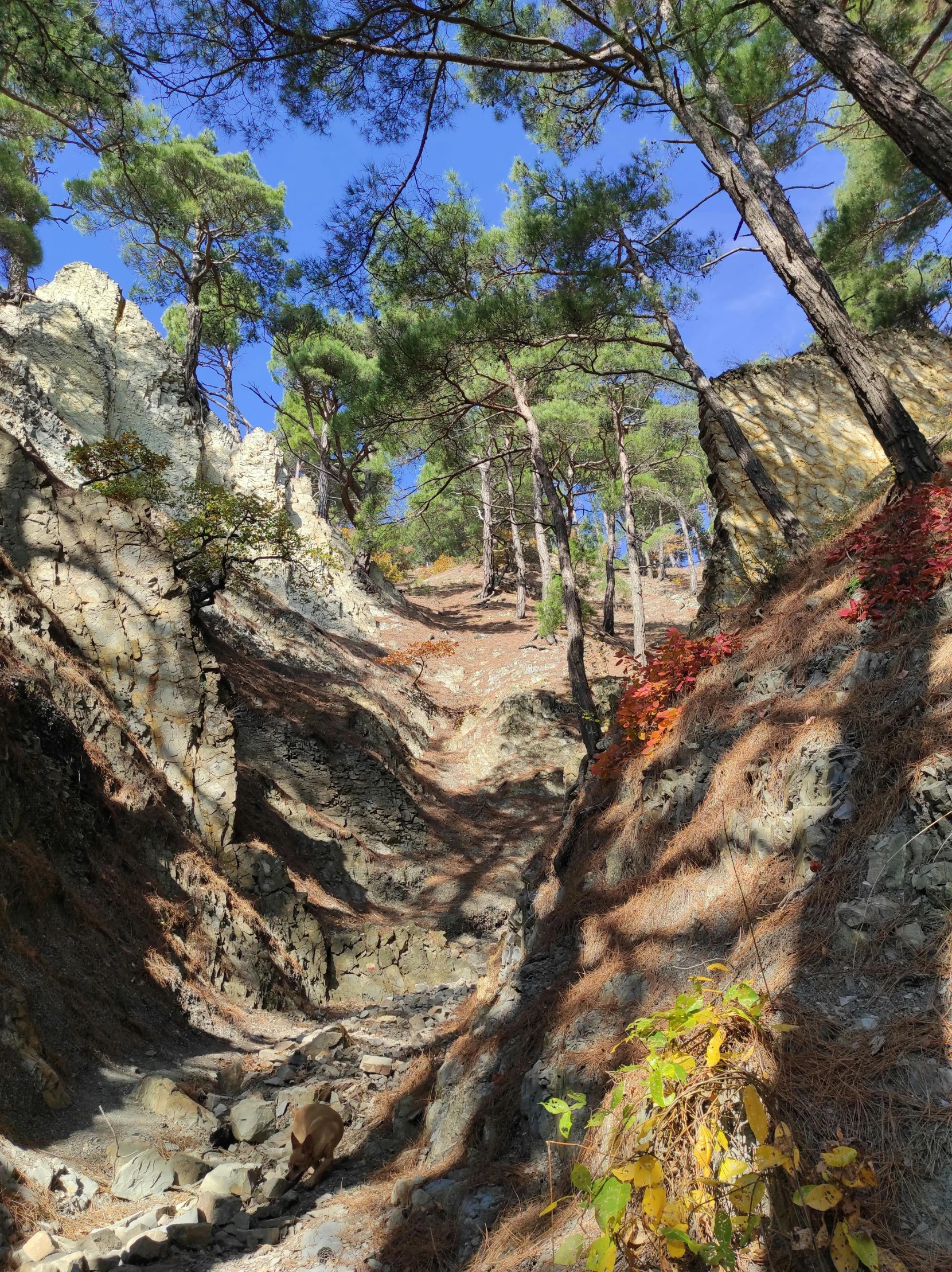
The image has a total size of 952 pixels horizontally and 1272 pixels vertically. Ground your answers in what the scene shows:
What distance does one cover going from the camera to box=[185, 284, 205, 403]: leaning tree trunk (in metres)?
18.2

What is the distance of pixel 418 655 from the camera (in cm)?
1981

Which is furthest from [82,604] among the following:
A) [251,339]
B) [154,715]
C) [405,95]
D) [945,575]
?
[251,339]

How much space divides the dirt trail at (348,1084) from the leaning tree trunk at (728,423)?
557 centimetres

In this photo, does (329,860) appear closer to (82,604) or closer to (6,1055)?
(82,604)

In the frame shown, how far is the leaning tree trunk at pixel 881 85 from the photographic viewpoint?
4.15m

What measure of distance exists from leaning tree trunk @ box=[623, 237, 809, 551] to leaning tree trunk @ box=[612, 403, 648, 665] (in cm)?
842

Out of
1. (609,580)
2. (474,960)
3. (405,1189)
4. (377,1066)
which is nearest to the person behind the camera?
(405,1189)

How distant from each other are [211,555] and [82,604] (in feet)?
7.79

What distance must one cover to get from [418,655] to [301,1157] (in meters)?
15.4

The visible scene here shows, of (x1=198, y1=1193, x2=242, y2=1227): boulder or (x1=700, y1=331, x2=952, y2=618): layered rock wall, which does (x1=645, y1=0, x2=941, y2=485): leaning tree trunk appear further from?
(x1=198, y1=1193, x2=242, y2=1227): boulder

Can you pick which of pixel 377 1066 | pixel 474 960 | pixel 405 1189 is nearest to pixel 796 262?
pixel 405 1189

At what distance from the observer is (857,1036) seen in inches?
96.3

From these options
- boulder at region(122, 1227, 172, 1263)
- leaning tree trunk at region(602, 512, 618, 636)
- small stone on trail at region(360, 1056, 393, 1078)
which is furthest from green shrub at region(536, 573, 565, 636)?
boulder at region(122, 1227, 172, 1263)

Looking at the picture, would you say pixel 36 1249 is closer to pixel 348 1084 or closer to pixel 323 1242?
pixel 323 1242
